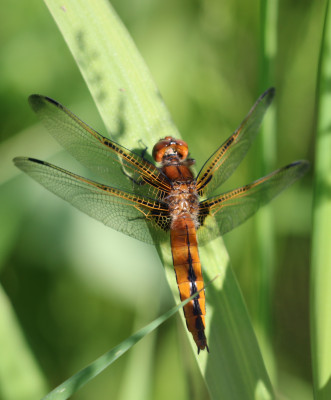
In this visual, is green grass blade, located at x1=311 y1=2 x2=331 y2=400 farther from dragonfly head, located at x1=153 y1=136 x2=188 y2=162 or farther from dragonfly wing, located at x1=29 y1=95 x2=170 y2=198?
dragonfly wing, located at x1=29 y1=95 x2=170 y2=198

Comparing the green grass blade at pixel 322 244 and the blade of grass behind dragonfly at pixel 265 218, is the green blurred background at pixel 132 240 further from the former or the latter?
the green grass blade at pixel 322 244

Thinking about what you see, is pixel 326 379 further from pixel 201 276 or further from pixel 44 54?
pixel 44 54

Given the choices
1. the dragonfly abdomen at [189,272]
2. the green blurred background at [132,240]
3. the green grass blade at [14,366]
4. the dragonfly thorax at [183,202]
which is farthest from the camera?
the green blurred background at [132,240]

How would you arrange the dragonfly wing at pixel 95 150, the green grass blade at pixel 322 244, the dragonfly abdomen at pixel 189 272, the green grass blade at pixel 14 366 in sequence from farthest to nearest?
the dragonfly wing at pixel 95 150 < the green grass blade at pixel 14 366 < the dragonfly abdomen at pixel 189 272 < the green grass blade at pixel 322 244

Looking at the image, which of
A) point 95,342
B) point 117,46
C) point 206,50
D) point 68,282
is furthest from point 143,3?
point 95,342

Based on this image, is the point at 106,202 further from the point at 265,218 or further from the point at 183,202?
the point at 265,218

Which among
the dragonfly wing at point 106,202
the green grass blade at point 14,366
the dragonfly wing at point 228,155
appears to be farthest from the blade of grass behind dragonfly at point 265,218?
the green grass blade at point 14,366

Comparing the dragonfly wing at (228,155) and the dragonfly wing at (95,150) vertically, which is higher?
the dragonfly wing at (95,150)

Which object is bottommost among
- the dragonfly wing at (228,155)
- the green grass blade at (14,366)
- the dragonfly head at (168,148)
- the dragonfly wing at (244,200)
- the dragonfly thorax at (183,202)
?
the green grass blade at (14,366)
